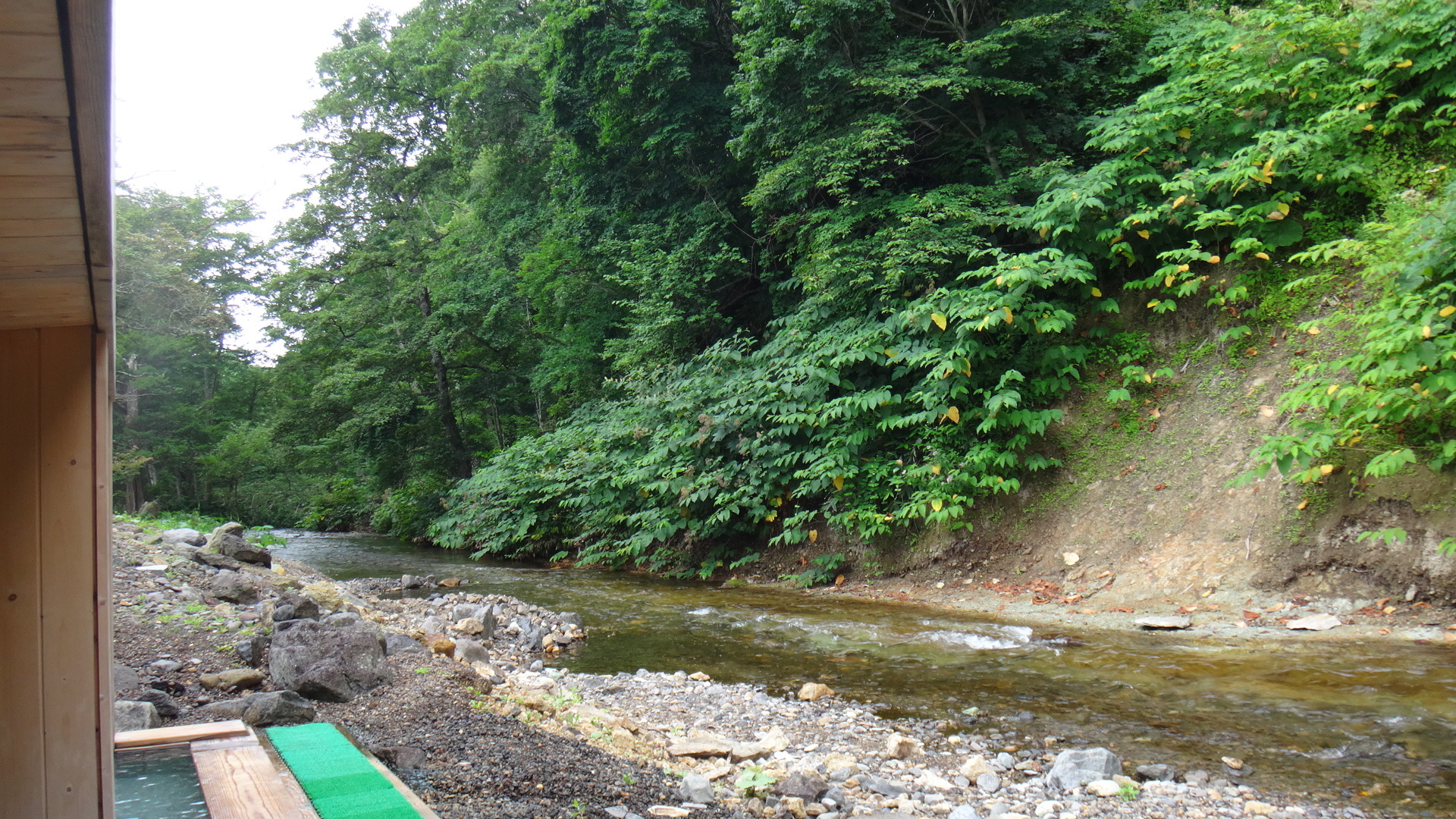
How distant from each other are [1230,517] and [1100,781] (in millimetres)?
3987

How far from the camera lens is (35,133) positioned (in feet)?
3.70

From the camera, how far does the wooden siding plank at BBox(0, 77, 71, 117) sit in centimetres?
102

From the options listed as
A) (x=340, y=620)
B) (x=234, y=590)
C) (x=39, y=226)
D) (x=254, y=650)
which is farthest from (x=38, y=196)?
(x=234, y=590)

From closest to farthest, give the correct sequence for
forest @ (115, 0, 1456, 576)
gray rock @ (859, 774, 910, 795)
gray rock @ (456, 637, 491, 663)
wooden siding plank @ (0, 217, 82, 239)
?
wooden siding plank @ (0, 217, 82, 239)
gray rock @ (859, 774, 910, 795)
gray rock @ (456, 637, 491, 663)
forest @ (115, 0, 1456, 576)

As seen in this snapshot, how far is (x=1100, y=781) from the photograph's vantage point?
3.20m

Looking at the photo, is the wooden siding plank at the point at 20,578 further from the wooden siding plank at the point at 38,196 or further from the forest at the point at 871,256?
the forest at the point at 871,256

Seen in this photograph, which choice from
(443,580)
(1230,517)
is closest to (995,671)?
(1230,517)

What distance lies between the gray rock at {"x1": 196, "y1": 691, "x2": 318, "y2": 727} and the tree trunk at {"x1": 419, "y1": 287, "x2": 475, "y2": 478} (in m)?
14.5

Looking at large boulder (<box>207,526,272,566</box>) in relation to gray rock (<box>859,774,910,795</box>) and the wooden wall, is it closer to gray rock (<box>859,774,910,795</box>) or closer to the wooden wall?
the wooden wall

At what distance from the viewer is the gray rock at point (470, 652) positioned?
16.6ft

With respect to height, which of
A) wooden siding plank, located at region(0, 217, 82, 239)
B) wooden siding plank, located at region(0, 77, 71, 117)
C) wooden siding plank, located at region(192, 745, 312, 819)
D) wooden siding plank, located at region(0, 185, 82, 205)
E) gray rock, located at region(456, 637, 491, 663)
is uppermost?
wooden siding plank, located at region(0, 77, 71, 117)

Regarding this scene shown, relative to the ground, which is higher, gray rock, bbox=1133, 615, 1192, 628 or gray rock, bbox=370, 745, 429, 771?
gray rock, bbox=370, 745, 429, 771

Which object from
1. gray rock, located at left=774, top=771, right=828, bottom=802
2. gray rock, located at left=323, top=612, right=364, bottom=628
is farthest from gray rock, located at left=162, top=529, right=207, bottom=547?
gray rock, located at left=774, top=771, right=828, bottom=802

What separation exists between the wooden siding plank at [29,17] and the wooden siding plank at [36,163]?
0.32 m
